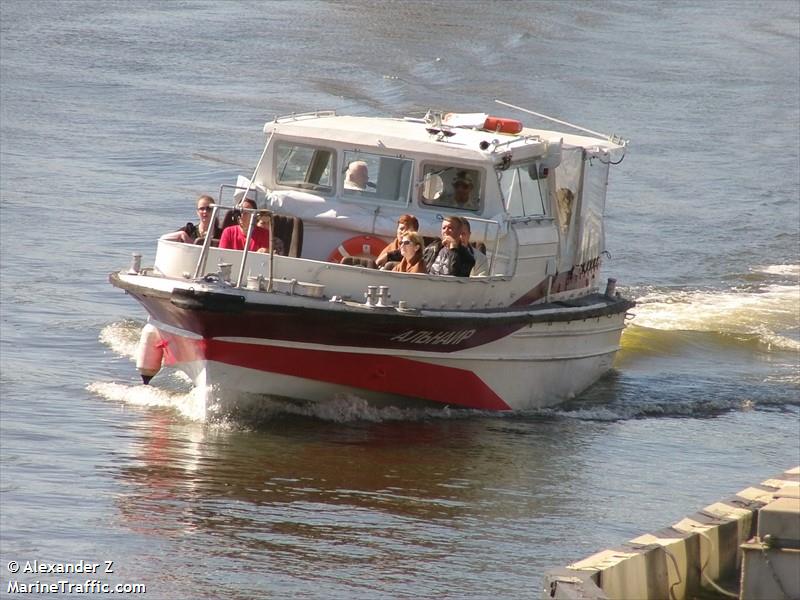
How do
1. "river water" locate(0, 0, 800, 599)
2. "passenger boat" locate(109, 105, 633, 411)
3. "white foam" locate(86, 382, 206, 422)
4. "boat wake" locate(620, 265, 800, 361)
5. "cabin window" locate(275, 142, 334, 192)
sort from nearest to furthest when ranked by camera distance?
1. "river water" locate(0, 0, 800, 599)
2. "passenger boat" locate(109, 105, 633, 411)
3. "white foam" locate(86, 382, 206, 422)
4. "cabin window" locate(275, 142, 334, 192)
5. "boat wake" locate(620, 265, 800, 361)

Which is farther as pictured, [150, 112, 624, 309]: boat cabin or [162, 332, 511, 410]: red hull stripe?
[150, 112, 624, 309]: boat cabin

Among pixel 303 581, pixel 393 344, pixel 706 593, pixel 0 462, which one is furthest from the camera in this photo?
pixel 393 344

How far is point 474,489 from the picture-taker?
13.2 meters

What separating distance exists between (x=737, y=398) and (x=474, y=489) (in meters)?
5.33

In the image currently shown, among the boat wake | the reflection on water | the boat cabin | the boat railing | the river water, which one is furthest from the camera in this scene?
the boat wake

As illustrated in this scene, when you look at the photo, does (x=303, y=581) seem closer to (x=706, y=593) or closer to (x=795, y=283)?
(x=706, y=593)

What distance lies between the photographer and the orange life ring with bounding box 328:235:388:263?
15.0 meters

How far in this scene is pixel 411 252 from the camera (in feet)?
46.4

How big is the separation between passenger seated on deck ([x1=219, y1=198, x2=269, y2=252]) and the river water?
4.92ft

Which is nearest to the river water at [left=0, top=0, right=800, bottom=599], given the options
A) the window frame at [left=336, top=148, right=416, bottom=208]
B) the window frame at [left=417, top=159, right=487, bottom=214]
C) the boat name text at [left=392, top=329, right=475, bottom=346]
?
the boat name text at [left=392, top=329, right=475, bottom=346]

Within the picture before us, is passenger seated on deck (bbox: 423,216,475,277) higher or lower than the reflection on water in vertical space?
higher

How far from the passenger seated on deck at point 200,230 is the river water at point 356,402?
1560 millimetres

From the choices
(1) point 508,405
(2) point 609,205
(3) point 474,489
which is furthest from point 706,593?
(2) point 609,205

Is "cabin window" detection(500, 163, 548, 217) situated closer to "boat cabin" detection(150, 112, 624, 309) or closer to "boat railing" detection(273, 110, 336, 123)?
"boat cabin" detection(150, 112, 624, 309)
